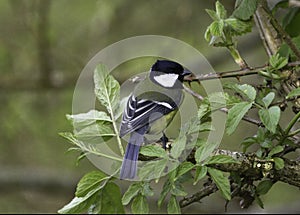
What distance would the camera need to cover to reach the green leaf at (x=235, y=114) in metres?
1.22

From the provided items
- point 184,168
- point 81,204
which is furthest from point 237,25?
point 81,204

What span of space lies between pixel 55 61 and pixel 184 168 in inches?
101

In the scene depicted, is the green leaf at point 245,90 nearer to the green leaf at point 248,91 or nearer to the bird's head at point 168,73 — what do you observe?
the green leaf at point 248,91

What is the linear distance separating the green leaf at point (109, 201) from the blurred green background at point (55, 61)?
1981 mm

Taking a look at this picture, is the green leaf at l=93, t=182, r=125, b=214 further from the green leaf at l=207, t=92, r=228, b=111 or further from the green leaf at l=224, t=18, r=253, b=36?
the green leaf at l=224, t=18, r=253, b=36

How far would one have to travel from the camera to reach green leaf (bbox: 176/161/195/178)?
1.16m

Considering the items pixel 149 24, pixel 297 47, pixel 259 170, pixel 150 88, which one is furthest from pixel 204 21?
pixel 259 170

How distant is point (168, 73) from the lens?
1.89m

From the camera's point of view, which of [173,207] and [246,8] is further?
[246,8]

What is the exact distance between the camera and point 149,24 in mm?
→ 3889

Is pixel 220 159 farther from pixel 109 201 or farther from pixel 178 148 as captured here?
pixel 109 201

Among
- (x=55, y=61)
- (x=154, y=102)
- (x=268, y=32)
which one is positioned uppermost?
(x=55, y=61)

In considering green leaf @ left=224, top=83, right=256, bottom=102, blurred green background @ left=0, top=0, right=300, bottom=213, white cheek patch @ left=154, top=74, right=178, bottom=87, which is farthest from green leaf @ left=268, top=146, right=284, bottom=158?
blurred green background @ left=0, top=0, right=300, bottom=213

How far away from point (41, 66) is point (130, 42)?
52 cm
